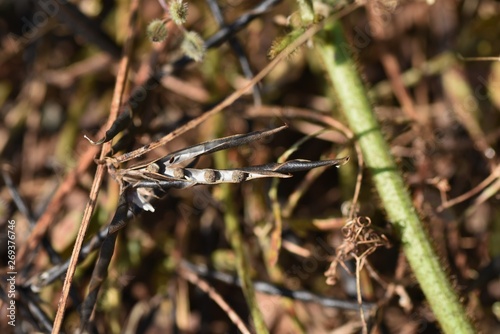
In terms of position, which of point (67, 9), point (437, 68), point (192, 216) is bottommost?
point (192, 216)

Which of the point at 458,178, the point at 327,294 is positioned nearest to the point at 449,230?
the point at 458,178

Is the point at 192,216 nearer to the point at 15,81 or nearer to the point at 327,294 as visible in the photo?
the point at 327,294

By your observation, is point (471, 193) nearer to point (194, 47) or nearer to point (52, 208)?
point (194, 47)

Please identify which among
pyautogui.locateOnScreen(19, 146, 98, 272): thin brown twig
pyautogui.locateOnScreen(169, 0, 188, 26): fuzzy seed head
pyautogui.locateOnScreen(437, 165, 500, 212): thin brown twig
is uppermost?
pyautogui.locateOnScreen(169, 0, 188, 26): fuzzy seed head

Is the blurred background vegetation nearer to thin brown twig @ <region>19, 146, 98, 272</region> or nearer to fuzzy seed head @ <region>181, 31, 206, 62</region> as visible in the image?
thin brown twig @ <region>19, 146, 98, 272</region>

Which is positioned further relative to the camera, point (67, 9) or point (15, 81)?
point (15, 81)

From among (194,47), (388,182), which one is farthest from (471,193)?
(194,47)

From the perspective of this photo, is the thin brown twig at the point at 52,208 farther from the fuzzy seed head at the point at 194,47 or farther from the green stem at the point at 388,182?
the green stem at the point at 388,182

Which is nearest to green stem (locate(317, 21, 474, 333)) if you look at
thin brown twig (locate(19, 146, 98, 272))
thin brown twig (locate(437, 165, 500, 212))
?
thin brown twig (locate(437, 165, 500, 212))
